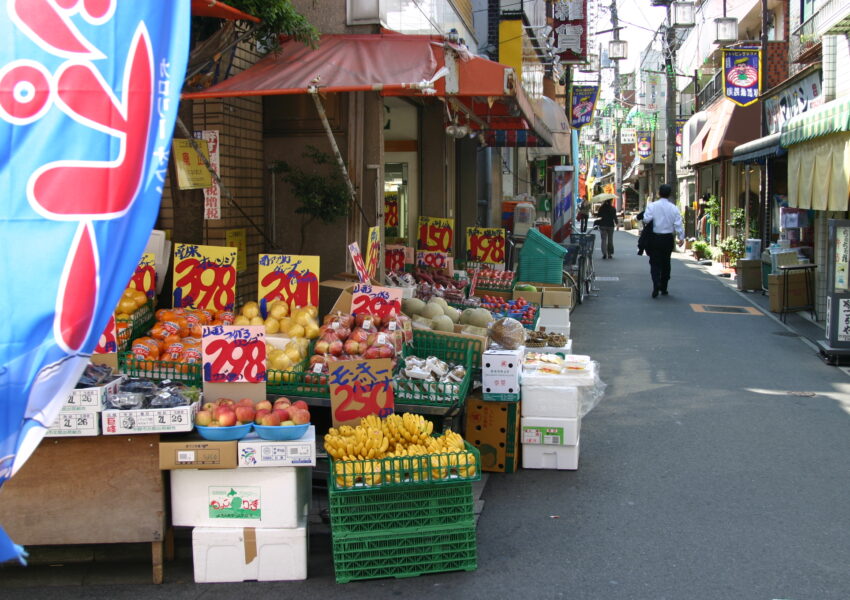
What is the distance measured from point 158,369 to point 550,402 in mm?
2996

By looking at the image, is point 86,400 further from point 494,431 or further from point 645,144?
point 645,144

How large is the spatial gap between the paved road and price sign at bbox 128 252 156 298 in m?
2.81

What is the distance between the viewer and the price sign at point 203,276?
7402 mm

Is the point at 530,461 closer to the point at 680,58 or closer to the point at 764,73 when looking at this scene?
the point at 764,73

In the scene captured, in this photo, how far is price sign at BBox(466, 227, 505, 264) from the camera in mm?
14047

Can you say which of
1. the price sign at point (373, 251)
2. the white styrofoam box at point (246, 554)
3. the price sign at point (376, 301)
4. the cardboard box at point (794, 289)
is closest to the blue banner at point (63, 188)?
the white styrofoam box at point (246, 554)

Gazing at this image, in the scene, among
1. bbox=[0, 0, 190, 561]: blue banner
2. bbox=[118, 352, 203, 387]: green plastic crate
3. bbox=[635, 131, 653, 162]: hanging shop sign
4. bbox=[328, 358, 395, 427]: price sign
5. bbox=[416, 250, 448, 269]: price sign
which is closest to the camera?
bbox=[0, 0, 190, 561]: blue banner

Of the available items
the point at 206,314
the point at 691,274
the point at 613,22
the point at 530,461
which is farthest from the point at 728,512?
the point at 613,22

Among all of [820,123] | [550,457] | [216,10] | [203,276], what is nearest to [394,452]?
[550,457]

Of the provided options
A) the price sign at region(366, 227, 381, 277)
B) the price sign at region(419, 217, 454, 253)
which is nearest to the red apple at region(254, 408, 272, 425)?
the price sign at region(366, 227, 381, 277)

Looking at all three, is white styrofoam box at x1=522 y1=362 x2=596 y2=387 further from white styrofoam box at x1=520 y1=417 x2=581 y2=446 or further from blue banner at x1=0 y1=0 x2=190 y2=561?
blue banner at x1=0 y1=0 x2=190 y2=561

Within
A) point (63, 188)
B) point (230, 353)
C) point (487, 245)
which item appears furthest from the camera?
point (487, 245)

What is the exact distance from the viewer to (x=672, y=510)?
6137 millimetres

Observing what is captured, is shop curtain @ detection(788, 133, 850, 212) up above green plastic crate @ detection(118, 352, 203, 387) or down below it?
above
